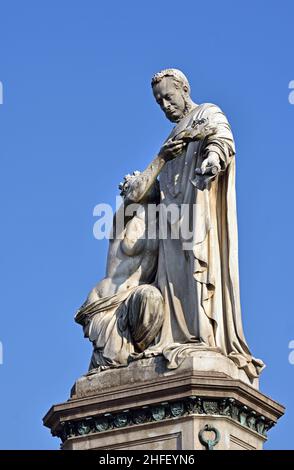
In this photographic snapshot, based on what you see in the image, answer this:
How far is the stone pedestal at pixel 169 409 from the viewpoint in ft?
78.7

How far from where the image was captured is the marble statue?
25.0m

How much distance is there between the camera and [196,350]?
24453 millimetres

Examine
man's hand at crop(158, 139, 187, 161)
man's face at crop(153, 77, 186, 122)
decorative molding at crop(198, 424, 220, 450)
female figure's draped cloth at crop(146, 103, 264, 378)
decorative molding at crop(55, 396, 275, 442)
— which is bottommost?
decorative molding at crop(198, 424, 220, 450)

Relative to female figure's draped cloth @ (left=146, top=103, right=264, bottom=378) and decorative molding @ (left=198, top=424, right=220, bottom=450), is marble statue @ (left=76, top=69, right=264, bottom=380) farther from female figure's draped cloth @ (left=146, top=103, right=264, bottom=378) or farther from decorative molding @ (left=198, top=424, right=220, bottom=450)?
decorative molding @ (left=198, top=424, right=220, bottom=450)

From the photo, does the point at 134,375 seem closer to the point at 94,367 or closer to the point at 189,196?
the point at 94,367

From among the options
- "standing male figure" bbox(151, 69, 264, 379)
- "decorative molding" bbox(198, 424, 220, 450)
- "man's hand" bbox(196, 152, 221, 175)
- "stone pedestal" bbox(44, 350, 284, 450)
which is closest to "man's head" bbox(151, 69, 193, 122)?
"standing male figure" bbox(151, 69, 264, 379)

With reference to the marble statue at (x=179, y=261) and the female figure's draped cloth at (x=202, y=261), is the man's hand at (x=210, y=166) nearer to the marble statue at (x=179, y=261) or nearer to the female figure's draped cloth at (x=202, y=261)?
the marble statue at (x=179, y=261)

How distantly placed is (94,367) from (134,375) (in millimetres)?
861

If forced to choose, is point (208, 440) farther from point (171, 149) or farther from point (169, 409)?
point (171, 149)

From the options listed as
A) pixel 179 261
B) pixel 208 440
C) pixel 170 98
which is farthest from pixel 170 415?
pixel 170 98

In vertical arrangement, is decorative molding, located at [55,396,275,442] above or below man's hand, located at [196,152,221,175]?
below

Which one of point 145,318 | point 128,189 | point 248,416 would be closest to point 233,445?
point 248,416

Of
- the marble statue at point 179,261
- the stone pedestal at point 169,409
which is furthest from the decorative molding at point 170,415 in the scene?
the marble statue at point 179,261

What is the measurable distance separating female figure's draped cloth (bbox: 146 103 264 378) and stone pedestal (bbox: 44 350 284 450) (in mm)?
347
